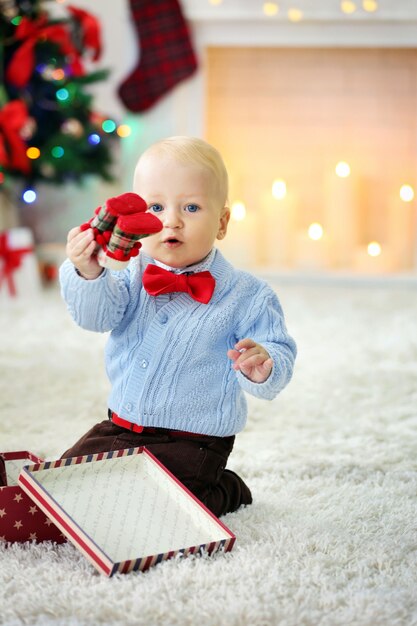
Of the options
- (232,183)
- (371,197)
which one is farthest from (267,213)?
(371,197)

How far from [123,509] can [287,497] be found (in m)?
0.27

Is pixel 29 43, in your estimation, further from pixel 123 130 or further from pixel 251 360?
pixel 251 360

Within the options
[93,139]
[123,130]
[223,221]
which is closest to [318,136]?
[123,130]

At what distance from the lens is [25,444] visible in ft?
4.74

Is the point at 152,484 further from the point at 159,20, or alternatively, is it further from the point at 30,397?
the point at 159,20

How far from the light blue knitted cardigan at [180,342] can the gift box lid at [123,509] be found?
8 centimetres

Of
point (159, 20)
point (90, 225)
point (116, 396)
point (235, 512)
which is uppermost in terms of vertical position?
point (159, 20)

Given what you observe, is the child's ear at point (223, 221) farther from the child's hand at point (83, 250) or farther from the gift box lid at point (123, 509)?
the gift box lid at point (123, 509)

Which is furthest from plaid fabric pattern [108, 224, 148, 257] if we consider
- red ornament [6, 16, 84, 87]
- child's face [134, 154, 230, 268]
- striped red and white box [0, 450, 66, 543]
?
red ornament [6, 16, 84, 87]

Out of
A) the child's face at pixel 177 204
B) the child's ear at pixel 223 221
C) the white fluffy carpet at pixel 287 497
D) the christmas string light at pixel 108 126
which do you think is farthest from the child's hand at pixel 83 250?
the christmas string light at pixel 108 126

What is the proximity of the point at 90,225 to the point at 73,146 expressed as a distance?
1.89 m

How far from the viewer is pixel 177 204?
1.16 m

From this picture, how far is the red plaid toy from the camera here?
3.38 ft

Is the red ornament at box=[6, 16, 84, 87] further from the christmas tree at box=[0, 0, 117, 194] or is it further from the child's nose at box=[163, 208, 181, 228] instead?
the child's nose at box=[163, 208, 181, 228]
